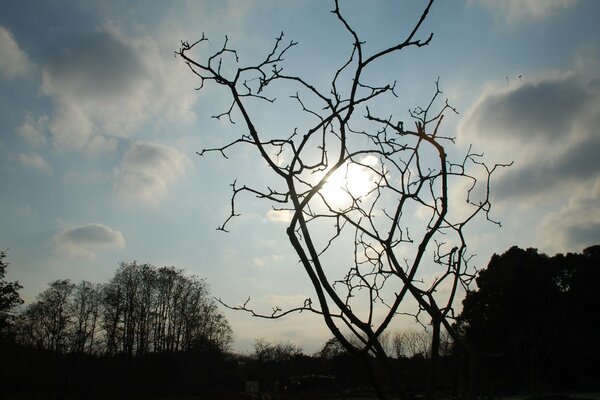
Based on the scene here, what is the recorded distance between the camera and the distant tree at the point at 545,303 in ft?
85.9

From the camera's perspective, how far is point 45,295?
44344 millimetres

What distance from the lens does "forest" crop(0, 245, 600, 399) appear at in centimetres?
1024

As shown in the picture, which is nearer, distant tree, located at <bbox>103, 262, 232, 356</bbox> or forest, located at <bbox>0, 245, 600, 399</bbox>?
forest, located at <bbox>0, 245, 600, 399</bbox>

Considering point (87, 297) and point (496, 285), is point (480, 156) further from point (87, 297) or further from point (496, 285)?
point (87, 297)

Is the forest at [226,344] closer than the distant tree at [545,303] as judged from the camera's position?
Yes

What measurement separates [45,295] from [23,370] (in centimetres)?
4063

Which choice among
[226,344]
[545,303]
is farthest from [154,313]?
[545,303]

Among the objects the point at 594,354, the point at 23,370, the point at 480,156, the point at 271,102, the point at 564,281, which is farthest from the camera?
the point at 564,281

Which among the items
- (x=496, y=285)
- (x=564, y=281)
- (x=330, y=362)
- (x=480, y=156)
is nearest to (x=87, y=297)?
(x=330, y=362)

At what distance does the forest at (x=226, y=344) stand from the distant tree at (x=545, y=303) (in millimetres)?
76

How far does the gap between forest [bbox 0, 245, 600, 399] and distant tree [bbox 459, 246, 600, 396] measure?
76mm

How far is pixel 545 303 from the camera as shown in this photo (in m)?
28.6

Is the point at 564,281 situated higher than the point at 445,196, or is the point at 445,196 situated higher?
the point at 564,281

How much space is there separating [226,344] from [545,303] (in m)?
32.0
